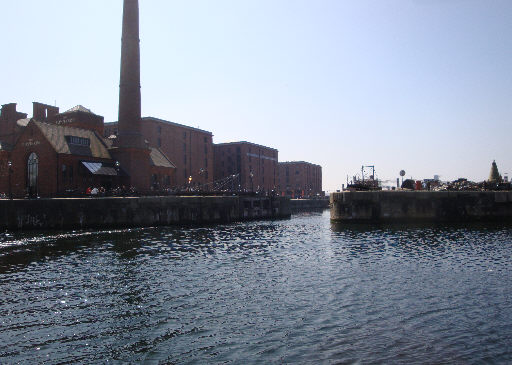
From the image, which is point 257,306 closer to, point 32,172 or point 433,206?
point 433,206

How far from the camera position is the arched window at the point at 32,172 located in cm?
6112

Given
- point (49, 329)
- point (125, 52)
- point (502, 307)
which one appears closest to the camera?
point (49, 329)

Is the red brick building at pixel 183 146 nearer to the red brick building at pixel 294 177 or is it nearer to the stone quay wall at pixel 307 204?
the stone quay wall at pixel 307 204

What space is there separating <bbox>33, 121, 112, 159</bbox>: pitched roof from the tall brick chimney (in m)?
4.32

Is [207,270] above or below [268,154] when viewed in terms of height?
below

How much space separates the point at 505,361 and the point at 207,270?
1476cm

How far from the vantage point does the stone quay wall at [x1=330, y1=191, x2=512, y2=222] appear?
49.2m

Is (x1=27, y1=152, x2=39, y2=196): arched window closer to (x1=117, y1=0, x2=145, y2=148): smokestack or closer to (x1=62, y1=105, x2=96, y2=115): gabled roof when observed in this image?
(x1=117, y1=0, x2=145, y2=148): smokestack

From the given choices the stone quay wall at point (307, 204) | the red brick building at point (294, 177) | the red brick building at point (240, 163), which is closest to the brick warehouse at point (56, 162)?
the red brick building at point (240, 163)

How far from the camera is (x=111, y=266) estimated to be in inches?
917

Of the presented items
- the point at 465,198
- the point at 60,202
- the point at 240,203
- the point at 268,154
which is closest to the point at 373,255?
the point at 465,198

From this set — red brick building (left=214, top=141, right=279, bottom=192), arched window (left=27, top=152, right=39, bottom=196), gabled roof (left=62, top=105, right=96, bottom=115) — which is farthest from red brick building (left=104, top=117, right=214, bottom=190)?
arched window (left=27, top=152, right=39, bottom=196)

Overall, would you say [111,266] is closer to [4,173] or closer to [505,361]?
[505,361]

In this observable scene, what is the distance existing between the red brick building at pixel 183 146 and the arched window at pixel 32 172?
26121 mm
